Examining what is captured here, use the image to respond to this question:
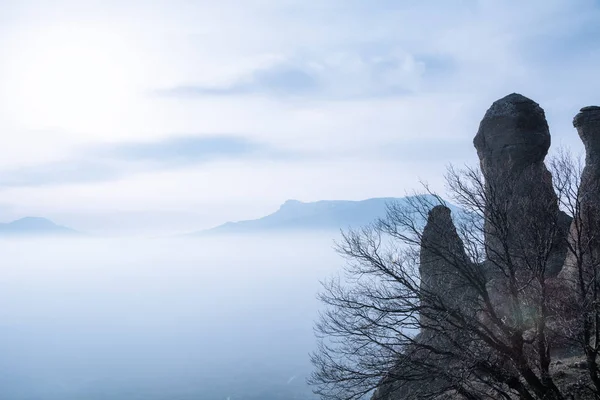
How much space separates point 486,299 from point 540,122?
17911 millimetres

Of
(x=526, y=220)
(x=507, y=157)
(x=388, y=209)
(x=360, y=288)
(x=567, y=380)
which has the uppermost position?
(x=507, y=157)

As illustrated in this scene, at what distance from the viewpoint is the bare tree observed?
17422 millimetres

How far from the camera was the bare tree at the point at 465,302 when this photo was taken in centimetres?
1742

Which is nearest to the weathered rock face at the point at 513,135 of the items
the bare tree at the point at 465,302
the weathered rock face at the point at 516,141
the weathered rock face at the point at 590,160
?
the weathered rock face at the point at 516,141

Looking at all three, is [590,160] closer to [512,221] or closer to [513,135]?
[513,135]

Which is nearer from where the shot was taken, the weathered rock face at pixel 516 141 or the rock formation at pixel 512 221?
the rock formation at pixel 512 221

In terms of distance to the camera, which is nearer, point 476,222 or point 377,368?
point 377,368

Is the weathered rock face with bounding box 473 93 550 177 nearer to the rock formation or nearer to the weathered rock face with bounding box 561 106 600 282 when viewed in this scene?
the rock formation

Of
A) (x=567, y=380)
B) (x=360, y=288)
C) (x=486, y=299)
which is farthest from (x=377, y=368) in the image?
(x=567, y=380)

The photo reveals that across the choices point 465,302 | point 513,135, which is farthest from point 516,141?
point 465,302

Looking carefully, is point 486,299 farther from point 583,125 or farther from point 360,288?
point 583,125

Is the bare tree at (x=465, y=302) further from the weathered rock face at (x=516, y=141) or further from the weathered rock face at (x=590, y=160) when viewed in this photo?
the weathered rock face at (x=516, y=141)

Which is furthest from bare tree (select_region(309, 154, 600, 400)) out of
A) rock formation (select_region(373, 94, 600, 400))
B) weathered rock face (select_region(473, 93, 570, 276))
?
weathered rock face (select_region(473, 93, 570, 276))

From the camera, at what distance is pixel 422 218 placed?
70.6ft
